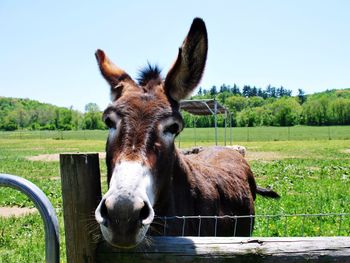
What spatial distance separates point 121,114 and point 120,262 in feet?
3.73

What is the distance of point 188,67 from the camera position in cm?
337

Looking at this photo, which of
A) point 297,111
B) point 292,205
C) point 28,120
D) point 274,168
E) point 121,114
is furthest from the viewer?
point 28,120

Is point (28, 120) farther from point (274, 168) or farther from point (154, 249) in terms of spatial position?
point (154, 249)

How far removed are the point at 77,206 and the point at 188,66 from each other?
5.62 feet

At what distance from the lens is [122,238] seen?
80.0 inches

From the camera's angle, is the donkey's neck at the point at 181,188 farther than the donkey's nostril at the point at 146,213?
Yes

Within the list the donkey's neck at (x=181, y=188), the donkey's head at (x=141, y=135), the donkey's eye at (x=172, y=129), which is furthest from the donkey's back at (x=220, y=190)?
the donkey's eye at (x=172, y=129)

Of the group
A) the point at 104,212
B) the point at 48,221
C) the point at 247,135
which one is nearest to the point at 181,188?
the point at 104,212

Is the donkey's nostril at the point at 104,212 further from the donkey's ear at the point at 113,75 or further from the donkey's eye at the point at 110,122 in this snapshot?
A: the donkey's ear at the point at 113,75

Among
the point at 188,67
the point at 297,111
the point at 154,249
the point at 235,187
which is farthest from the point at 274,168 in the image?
the point at 297,111

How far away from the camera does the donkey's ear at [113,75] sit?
3.44 metres

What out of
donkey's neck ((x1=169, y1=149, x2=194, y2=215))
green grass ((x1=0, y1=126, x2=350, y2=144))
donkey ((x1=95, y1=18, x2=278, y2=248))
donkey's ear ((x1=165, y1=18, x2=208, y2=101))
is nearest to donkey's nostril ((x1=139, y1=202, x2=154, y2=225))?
donkey ((x1=95, y1=18, x2=278, y2=248))

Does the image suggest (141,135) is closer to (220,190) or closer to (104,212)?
(104,212)

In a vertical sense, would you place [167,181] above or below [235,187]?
above
